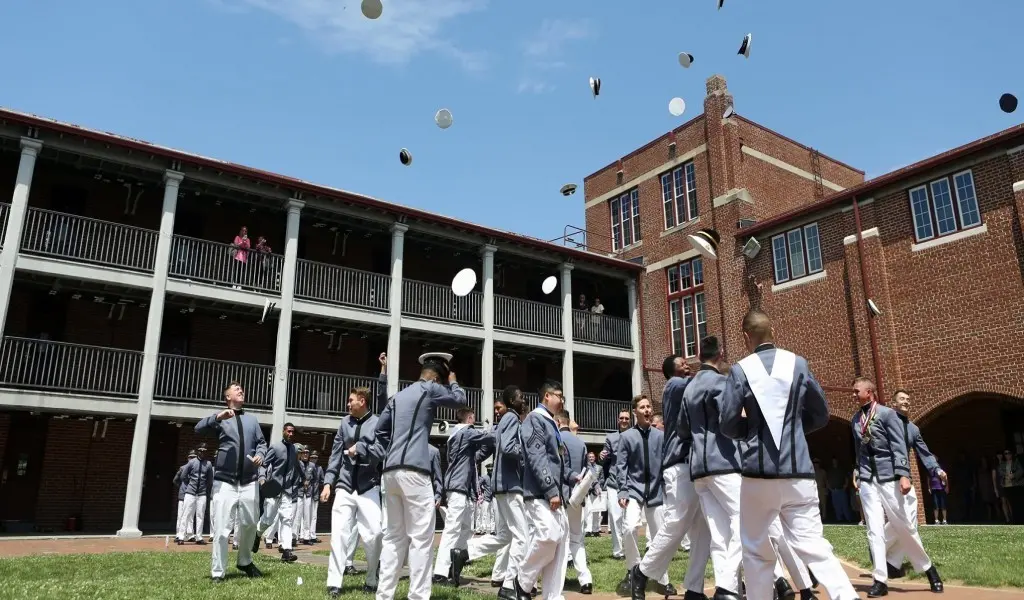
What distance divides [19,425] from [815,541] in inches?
760

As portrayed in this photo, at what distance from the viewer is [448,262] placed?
25266 millimetres

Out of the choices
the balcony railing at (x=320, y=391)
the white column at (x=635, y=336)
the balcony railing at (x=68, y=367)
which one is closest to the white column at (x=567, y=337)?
the white column at (x=635, y=336)

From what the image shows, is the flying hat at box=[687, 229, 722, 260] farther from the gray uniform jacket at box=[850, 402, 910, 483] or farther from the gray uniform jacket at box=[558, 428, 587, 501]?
the gray uniform jacket at box=[850, 402, 910, 483]

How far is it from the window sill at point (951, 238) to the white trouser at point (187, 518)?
18.0 meters

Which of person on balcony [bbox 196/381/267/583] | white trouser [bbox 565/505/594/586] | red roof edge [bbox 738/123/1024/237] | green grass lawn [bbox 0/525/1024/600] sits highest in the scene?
red roof edge [bbox 738/123/1024/237]

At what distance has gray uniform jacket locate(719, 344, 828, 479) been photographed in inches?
166

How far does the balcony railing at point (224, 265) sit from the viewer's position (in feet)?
60.0

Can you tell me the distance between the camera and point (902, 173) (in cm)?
1881

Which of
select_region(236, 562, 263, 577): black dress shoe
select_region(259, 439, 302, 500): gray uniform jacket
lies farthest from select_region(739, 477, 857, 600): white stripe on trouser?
select_region(259, 439, 302, 500): gray uniform jacket

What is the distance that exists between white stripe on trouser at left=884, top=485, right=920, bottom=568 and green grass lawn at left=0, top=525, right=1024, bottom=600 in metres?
0.46

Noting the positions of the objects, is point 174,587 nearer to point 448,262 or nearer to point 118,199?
point 118,199

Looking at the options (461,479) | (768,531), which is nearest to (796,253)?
(461,479)

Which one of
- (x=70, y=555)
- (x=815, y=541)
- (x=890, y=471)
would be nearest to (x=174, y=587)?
(x=70, y=555)

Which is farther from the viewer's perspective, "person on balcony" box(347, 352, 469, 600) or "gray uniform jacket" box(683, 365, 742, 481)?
"person on balcony" box(347, 352, 469, 600)
